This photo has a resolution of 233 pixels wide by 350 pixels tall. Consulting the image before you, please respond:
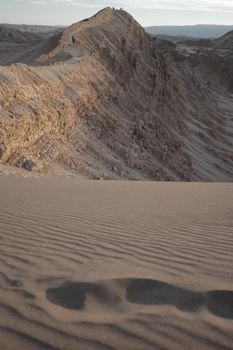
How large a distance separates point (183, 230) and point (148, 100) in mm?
14106

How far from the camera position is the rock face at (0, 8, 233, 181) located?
38.1 ft

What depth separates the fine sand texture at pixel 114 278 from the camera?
2.52 m

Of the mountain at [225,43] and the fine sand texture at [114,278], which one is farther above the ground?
the mountain at [225,43]

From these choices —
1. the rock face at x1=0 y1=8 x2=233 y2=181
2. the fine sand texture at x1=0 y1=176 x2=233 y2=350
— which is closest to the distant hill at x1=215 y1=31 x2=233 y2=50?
the rock face at x1=0 y1=8 x2=233 y2=181

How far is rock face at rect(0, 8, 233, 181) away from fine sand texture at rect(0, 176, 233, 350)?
18.0 ft

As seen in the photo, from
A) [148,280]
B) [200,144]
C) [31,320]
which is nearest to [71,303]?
[31,320]

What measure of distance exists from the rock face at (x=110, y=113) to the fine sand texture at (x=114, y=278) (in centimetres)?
548

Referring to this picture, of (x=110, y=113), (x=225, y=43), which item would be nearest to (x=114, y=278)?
(x=110, y=113)

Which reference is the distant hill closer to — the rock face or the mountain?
the mountain

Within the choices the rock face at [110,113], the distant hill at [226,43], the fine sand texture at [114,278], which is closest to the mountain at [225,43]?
the distant hill at [226,43]

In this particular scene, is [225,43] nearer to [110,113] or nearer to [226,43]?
[226,43]

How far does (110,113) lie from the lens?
1588 cm

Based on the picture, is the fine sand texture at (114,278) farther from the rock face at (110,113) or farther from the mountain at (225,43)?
the mountain at (225,43)

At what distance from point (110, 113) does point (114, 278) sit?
1289 centimetres
